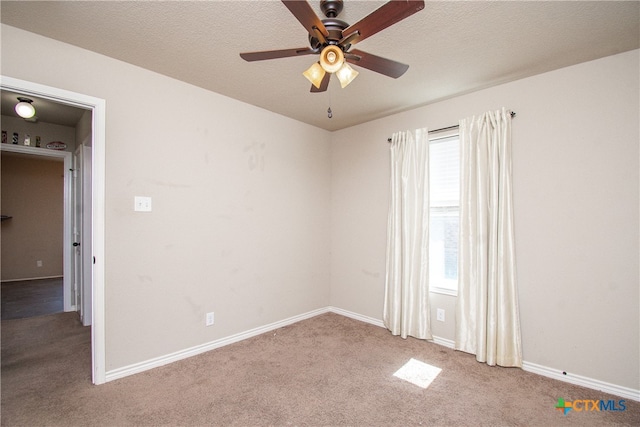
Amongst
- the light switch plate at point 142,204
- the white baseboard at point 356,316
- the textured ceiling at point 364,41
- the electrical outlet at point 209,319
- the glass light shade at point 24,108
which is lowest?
the white baseboard at point 356,316

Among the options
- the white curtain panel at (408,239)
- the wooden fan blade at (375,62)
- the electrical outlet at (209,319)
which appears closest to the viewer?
the wooden fan blade at (375,62)

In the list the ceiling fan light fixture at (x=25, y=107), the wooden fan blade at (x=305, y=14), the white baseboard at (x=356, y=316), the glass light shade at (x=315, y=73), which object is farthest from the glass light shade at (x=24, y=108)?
the white baseboard at (x=356, y=316)

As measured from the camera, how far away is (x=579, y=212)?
90.0 inches

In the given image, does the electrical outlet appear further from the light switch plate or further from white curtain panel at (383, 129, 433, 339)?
white curtain panel at (383, 129, 433, 339)

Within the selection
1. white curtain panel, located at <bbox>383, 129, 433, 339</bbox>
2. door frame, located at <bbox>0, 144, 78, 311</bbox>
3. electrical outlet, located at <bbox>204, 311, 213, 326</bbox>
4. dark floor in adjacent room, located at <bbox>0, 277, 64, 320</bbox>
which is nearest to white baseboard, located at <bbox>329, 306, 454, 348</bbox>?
white curtain panel, located at <bbox>383, 129, 433, 339</bbox>

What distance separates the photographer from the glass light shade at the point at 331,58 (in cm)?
150

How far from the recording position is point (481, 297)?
8.59 ft

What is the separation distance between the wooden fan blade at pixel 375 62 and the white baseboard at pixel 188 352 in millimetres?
2754

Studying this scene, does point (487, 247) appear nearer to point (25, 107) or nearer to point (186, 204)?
point (186, 204)

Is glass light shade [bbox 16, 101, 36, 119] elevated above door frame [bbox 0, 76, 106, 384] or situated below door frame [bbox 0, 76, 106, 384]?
above

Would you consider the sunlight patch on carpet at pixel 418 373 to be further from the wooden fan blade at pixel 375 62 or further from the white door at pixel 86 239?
the white door at pixel 86 239

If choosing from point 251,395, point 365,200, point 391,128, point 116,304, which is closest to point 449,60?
point 391,128

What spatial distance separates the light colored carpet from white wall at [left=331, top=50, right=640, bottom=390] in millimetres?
364

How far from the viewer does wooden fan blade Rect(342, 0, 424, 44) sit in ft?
3.97
